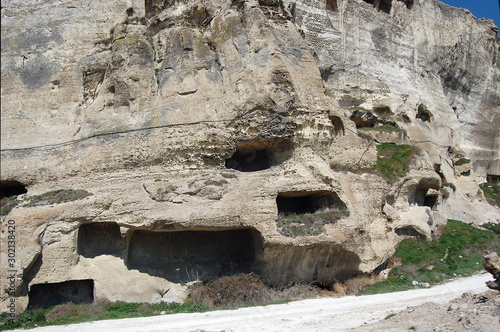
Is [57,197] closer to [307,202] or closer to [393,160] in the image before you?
[307,202]

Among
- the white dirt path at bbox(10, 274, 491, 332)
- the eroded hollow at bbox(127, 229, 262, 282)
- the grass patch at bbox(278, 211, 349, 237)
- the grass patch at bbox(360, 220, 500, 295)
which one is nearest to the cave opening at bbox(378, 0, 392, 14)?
the grass patch at bbox(360, 220, 500, 295)

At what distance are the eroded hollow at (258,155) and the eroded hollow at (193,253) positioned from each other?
70.4 inches

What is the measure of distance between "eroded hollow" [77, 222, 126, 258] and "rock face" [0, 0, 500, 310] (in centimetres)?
4

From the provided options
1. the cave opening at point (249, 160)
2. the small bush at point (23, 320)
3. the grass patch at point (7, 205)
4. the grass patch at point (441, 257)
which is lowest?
the small bush at point (23, 320)

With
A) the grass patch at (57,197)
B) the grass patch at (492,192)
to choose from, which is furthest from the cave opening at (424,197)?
the grass patch at (57,197)

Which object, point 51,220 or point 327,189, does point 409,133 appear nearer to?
point 327,189

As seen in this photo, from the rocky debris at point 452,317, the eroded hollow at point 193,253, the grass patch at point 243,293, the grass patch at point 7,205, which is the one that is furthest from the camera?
the eroded hollow at point 193,253

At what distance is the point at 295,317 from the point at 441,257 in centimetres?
636

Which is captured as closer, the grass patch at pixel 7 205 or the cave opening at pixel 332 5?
the grass patch at pixel 7 205

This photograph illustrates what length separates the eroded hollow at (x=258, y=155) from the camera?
12.2m

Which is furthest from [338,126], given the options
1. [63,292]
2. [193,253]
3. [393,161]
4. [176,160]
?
[63,292]

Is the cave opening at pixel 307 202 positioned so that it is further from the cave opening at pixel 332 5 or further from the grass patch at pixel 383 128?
the cave opening at pixel 332 5

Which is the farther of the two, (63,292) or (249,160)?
(249,160)

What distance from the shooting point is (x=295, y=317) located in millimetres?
9125
